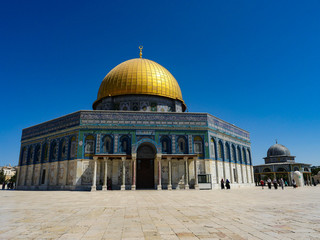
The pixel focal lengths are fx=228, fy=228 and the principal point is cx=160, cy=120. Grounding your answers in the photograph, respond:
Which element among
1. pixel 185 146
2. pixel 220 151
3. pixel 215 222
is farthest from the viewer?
pixel 220 151

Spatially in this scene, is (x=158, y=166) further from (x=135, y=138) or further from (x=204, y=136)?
(x=204, y=136)

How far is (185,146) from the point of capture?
2500 centimetres

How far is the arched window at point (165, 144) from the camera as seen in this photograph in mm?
24594

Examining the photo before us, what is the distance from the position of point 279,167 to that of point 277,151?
8.15 metres

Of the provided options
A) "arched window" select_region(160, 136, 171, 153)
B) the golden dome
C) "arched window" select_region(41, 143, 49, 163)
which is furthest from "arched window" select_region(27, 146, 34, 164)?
"arched window" select_region(160, 136, 171, 153)

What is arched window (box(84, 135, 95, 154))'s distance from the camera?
24.0 metres

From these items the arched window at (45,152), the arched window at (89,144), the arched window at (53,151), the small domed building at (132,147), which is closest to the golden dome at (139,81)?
the small domed building at (132,147)

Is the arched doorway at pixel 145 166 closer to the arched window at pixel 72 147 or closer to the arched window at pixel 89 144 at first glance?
the arched window at pixel 89 144

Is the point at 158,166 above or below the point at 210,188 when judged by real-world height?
above

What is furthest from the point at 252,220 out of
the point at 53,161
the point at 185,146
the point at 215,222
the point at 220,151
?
the point at 53,161

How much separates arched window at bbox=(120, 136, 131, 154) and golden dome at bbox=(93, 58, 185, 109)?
6488 mm

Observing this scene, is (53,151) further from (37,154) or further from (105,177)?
(105,177)

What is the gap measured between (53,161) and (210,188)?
17.7m

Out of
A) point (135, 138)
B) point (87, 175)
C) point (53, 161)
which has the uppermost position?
point (135, 138)
